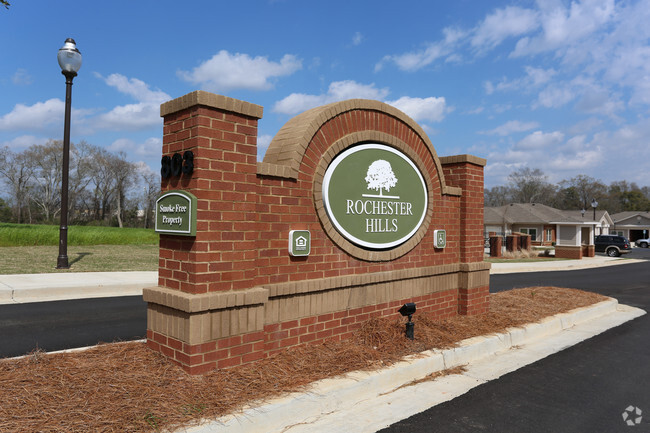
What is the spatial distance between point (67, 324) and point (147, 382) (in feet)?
15.0

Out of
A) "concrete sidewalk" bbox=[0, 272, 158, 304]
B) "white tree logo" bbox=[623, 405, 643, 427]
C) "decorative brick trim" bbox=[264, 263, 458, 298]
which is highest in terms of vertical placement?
"decorative brick trim" bbox=[264, 263, 458, 298]

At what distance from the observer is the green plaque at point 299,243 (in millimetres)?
4957

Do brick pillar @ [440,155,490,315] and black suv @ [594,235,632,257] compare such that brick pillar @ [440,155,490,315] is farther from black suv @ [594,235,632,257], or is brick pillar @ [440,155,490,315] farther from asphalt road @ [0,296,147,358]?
black suv @ [594,235,632,257]

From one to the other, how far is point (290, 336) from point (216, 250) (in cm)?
141

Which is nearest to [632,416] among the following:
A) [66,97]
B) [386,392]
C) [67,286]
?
[386,392]

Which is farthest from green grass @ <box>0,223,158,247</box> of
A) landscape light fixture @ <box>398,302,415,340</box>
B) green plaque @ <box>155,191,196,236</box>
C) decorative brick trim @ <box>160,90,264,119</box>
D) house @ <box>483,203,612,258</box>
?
house @ <box>483,203,612,258</box>

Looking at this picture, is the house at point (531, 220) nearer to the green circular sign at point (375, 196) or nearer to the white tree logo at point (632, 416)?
the green circular sign at point (375, 196)

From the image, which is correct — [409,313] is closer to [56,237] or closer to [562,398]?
[562,398]

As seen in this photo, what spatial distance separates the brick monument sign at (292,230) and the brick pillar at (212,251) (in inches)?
0.4

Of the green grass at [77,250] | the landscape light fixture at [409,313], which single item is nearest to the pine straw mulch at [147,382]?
the landscape light fixture at [409,313]

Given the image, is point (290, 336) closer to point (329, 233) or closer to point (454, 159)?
point (329, 233)

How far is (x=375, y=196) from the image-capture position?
19.8ft

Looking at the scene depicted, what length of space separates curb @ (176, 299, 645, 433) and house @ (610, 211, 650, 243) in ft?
262

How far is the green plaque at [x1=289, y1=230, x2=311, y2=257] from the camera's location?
496 cm
